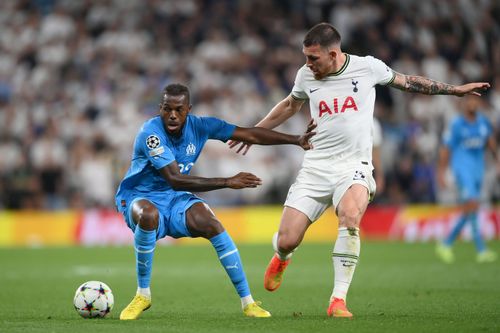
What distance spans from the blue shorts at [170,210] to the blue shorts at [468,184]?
805cm

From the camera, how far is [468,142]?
15453 mm

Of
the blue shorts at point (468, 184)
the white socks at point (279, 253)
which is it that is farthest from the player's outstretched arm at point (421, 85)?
the blue shorts at point (468, 184)

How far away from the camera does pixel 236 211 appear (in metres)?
21.7

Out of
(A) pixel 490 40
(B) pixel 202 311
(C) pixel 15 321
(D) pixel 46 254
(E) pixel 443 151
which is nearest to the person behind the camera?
(C) pixel 15 321

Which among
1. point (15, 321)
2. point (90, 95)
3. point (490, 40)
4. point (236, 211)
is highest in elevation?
point (490, 40)

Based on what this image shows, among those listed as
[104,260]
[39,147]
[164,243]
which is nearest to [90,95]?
[39,147]

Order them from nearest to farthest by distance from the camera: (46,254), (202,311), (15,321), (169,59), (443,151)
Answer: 1. (15,321)
2. (202,311)
3. (443,151)
4. (46,254)
5. (169,59)

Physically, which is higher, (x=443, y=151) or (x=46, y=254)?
(x=443, y=151)

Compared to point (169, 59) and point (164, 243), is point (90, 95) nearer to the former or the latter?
point (169, 59)

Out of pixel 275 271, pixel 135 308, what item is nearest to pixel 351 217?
pixel 275 271

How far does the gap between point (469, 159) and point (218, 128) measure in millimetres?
8106

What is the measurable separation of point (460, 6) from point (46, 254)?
11150mm

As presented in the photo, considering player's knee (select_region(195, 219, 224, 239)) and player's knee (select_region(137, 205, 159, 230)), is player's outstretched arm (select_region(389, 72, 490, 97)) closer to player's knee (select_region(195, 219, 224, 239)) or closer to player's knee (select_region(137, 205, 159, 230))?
player's knee (select_region(195, 219, 224, 239))

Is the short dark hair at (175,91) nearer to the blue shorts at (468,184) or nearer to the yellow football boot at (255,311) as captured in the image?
the yellow football boot at (255,311)
